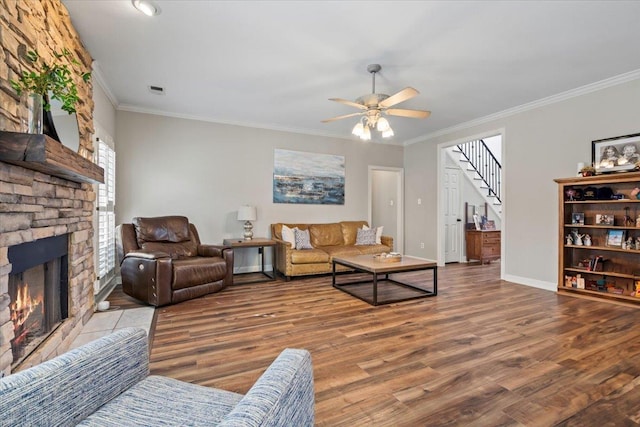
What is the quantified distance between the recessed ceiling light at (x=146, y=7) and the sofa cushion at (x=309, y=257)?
343 cm

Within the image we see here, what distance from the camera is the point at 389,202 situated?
760cm

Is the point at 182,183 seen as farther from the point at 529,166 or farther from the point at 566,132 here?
the point at 566,132

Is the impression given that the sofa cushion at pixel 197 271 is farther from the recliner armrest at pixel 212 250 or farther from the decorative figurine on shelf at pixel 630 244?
the decorative figurine on shelf at pixel 630 244

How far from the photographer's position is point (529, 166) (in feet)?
15.3

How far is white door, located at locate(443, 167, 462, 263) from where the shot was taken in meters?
6.72

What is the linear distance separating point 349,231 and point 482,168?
12.8ft

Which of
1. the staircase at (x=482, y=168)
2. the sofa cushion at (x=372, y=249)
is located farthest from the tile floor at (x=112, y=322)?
the staircase at (x=482, y=168)

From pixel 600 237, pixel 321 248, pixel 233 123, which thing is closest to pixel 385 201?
pixel 321 248

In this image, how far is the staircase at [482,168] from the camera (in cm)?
701

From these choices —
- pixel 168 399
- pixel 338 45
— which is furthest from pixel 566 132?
pixel 168 399

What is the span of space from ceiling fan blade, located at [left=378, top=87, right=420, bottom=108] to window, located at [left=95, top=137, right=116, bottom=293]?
330cm

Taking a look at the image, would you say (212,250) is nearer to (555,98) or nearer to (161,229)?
(161,229)

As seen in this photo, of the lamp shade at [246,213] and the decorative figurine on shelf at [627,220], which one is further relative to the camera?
the lamp shade at [246,213]

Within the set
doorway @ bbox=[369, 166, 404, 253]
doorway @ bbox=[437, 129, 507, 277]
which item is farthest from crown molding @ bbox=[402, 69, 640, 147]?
doorway @ bbox=[369, 166, 404, 253]
